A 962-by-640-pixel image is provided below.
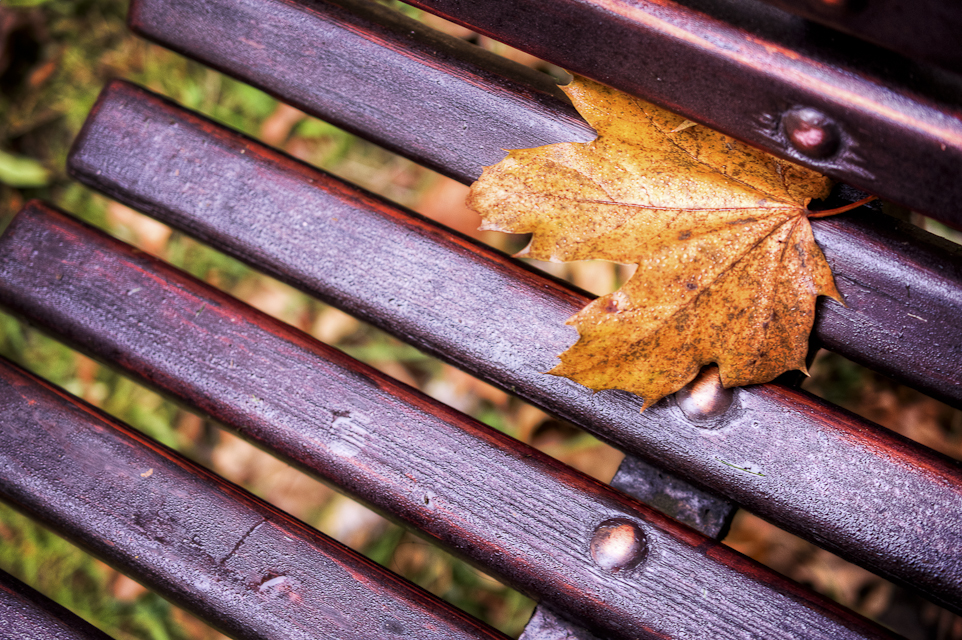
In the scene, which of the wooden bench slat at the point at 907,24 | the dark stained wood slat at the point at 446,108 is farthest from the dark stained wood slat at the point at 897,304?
the wooden bench slat at the point at 907,24

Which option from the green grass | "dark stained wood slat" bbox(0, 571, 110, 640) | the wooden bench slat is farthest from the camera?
the green grass

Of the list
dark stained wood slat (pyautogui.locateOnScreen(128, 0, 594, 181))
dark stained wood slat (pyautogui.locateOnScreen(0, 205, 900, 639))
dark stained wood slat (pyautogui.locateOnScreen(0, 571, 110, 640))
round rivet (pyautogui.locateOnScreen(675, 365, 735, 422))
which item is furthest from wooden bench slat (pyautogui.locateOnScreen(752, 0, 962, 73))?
dark stained wood slat (pyautogui.locateOnScreen(0, 571, 110, 640))

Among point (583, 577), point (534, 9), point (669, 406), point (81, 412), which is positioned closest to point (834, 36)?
point (534, 9)

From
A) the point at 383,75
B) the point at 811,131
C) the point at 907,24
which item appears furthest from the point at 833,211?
the point at 383,75

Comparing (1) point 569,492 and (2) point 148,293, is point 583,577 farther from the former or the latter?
(2) point 148,293

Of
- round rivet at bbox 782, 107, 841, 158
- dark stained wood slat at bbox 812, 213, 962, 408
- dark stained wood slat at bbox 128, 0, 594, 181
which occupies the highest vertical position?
dark stained wood slat at bbox 128, 0, 594, 181

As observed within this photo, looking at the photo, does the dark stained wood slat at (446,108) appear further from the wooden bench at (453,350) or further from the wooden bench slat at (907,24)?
the wooden bench slat at (907,24)

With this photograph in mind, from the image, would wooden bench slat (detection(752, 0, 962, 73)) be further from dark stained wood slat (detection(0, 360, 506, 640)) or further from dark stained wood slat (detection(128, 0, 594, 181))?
dark stained wood slat (detection(0, 360, 506, 640))
